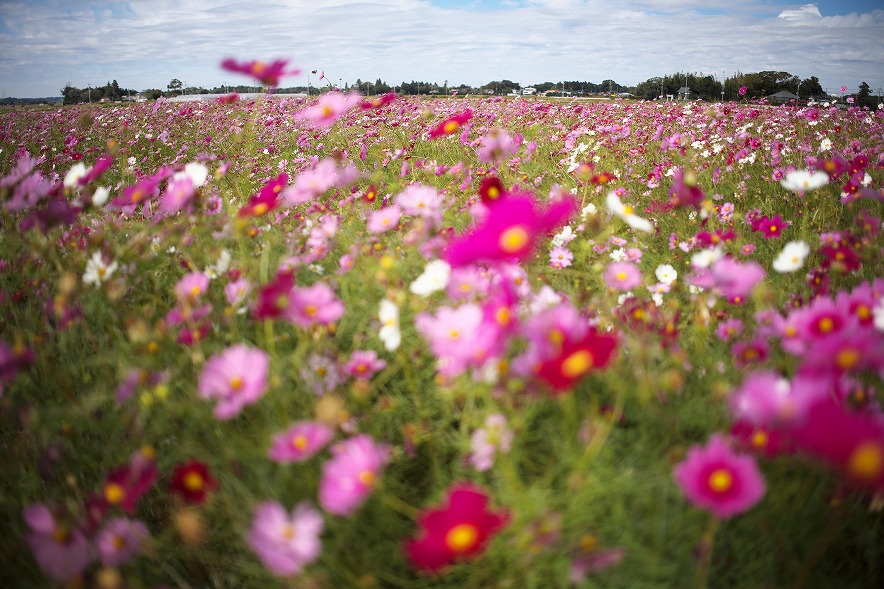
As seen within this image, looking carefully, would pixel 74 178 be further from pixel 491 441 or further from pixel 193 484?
pixel 491 441

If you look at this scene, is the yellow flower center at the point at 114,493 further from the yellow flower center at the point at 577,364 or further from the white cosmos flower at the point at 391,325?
the yellow flower center at the point at 577,364

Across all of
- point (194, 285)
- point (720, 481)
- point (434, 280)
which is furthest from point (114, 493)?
point (720, 481)

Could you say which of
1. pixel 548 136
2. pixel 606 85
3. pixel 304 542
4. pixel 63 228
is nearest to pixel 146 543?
pixel 304 542

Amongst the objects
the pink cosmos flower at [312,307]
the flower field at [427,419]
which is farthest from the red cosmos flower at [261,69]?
the pink cosmos flower at [312,307]

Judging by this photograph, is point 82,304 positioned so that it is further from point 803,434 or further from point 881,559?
point 881,559

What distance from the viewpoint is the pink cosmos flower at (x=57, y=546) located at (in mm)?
718

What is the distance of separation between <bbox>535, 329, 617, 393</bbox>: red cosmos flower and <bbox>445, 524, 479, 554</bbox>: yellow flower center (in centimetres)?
20

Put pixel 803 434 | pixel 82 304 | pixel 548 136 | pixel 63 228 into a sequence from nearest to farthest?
pixel 803 434, pixel 82 304, pixel 63 228, pixel 548 136

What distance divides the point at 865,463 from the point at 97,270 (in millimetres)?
1558

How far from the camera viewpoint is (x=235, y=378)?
821mm

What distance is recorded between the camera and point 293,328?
1370 mm

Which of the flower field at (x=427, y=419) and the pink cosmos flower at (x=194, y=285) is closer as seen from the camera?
the flower field at (x=427, y=419)

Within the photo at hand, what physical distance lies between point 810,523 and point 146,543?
41.6 inches

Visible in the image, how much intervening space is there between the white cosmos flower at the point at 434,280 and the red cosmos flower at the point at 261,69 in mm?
717
